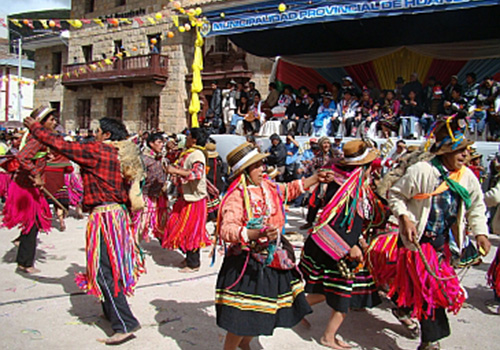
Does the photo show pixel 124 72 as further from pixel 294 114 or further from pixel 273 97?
pixel 294 114

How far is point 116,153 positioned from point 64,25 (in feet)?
106

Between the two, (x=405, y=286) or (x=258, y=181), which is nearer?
(x=258, y=181)

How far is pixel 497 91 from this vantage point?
10.4 metres

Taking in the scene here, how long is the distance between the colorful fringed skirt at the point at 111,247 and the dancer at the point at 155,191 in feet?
7.58

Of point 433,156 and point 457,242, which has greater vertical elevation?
point 433,156

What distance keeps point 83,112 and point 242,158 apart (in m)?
25.9

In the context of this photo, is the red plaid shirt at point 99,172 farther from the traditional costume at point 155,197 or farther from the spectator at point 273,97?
the spectator at point 273,97

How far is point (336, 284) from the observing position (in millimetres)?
3627

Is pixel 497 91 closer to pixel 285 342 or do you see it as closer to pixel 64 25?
pixel 285 342

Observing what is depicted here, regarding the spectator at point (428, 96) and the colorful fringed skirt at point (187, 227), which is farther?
the spectator at point (428, 96)

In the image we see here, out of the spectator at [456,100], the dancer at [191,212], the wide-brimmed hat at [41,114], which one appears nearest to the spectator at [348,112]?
the spectator at [456,100]

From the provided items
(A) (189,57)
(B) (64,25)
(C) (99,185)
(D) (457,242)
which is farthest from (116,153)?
(B) (64,25)

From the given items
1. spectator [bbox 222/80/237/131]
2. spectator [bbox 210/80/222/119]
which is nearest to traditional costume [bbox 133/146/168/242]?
spectator [bbox 222/80/237/131]

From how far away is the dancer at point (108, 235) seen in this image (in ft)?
11.7
